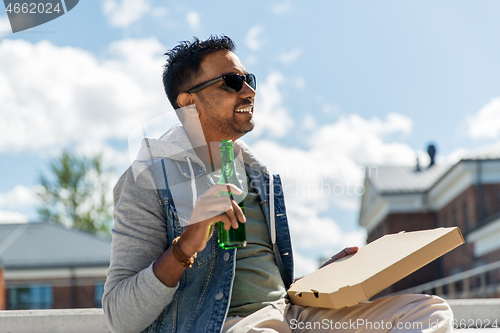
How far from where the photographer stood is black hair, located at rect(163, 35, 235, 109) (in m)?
2.45

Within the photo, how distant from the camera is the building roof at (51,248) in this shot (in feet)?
92.0

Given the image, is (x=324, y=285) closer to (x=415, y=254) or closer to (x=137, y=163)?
(x=415, y=254)

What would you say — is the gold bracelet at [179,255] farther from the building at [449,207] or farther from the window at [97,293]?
the window at [97,293]

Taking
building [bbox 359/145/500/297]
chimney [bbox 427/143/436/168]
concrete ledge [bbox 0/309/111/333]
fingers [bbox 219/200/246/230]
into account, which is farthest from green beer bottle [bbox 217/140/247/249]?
chimney [bbox 427/143/436/168]

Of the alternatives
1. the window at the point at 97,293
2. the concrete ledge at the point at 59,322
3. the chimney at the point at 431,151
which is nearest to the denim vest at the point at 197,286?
the concrete ledge at the point at 59,322

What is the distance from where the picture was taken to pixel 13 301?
27.5 meters

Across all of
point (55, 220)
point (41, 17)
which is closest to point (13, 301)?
point (55, 220)

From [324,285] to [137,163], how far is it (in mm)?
897

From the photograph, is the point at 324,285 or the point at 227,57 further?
the point at 227,57

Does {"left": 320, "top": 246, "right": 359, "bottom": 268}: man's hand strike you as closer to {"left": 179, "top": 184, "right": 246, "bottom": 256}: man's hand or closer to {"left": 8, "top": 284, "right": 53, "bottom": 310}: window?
{"left": 179, "top": 184, "right": 246, "bottom": 256}: man's hand

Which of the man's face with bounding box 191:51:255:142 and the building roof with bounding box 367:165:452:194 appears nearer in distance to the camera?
the man's face with bounding box 191:51:255:142

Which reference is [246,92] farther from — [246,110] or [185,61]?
[185,61]

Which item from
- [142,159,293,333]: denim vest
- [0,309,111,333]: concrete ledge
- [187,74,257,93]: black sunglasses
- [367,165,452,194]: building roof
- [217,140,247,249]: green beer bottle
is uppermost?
[367,165,452,194]: building roof

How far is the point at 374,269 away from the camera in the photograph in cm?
179
